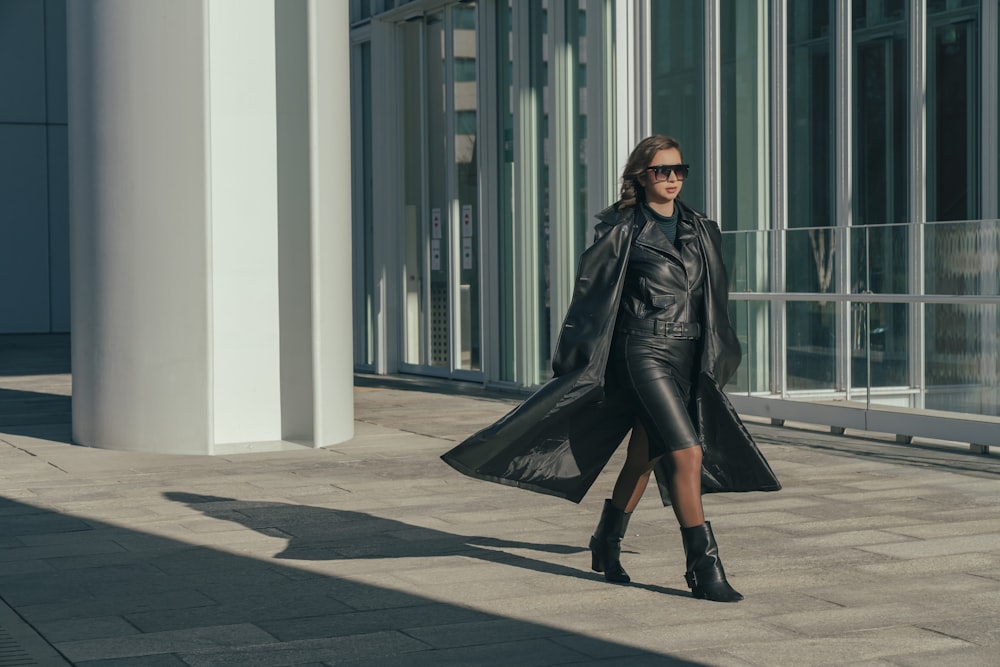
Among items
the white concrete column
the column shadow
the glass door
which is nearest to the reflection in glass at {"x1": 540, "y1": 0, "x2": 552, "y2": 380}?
the glass door

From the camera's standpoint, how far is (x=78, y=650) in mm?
5016

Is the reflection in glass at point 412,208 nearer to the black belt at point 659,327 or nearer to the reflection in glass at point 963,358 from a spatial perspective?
the reflection in glass at point 963,358

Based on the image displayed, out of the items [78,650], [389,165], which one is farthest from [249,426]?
[389,165]

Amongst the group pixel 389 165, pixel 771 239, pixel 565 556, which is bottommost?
pixel 565 556

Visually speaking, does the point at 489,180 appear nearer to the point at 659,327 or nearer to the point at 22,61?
the point at 659,327

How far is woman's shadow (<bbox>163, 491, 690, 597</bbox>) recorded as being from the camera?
21.9 feet

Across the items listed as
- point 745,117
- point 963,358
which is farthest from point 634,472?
point 745,117

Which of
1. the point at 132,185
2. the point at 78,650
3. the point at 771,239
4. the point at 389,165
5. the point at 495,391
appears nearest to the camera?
the point at 78,650

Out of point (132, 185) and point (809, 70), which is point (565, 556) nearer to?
point (132, 185)

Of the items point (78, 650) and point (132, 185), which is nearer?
point (78, 650)

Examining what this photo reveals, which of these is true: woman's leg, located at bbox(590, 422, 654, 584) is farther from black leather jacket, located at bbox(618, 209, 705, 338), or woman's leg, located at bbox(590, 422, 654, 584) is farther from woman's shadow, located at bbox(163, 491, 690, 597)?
black leather jacket, located at bbox(618, 209, 705, 338)

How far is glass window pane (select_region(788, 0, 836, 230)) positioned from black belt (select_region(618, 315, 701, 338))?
6.58 meters

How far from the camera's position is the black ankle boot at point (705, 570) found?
5645mm

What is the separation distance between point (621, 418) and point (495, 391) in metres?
9.34
